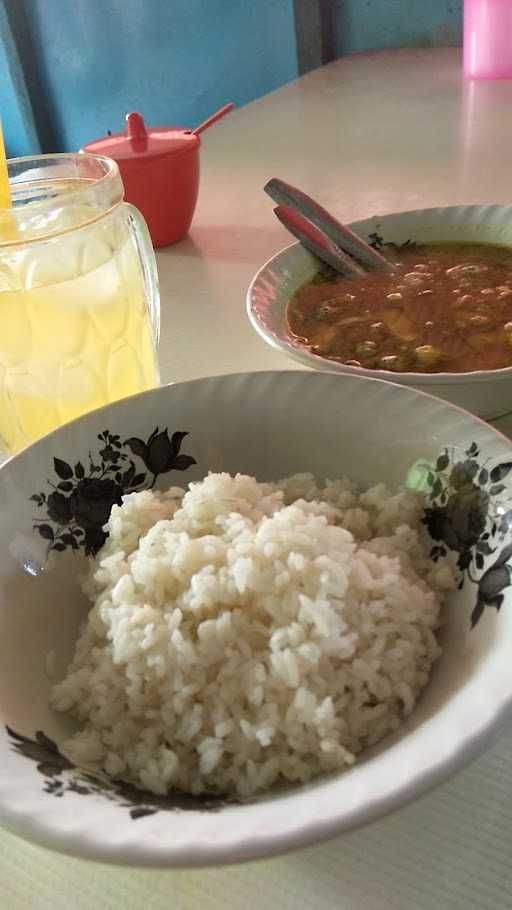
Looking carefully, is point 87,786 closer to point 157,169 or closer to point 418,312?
point 418,312

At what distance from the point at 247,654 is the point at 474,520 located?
7.9 inches

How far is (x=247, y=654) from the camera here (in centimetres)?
53

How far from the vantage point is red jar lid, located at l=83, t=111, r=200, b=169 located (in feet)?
4.32

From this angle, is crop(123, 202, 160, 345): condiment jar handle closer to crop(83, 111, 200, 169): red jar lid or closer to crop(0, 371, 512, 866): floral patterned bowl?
crop(0, 371, 512, 866): floral patterned bowl

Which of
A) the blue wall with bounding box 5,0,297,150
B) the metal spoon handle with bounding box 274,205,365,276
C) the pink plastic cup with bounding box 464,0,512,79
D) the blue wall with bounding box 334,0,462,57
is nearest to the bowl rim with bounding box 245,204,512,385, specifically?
the metal spoon handle with bounding box 274,205,365,276

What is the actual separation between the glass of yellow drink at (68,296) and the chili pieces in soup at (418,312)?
7.6 inches

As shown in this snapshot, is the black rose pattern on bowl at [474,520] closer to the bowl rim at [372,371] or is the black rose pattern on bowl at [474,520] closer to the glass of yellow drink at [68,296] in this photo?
the bowl rim at [372,371]

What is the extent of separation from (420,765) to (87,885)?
245 mm

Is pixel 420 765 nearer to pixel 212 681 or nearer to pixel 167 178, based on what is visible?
pixel 212 681

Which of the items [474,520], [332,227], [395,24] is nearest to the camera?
[474,520]

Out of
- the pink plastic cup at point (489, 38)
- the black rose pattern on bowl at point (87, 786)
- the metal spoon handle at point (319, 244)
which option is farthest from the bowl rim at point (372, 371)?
the pink plastic cup at point (489, 38)

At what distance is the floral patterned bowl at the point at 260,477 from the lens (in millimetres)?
405

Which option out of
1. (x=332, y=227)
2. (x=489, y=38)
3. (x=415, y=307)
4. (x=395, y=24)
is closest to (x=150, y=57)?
(x=395, y=24)

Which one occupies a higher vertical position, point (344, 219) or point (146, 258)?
point (146, 258)
